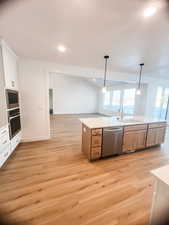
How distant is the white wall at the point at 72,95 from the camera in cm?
912

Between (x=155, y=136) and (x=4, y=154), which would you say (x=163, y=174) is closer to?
(x=4, y=154)

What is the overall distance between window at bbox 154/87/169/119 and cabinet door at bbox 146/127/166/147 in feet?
11.2

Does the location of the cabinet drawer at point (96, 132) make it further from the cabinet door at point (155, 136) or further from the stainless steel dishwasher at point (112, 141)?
the cabinet door at point (155, 136)

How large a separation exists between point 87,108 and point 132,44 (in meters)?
8.23

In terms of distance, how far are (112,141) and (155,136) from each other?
5.29 feet

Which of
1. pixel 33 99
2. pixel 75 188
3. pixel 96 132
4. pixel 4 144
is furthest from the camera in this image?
pixel 33 99

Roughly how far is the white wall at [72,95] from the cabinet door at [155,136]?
737 centimetres

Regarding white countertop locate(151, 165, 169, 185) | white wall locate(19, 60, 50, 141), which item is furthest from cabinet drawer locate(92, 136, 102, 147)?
white wall locate(19, 60, 50, 141)

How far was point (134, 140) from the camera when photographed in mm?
2971

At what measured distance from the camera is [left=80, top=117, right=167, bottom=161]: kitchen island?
8.29 ft

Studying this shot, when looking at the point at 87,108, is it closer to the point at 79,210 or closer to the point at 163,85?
the point at 163,85

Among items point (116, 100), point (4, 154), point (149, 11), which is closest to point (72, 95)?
point (116, 100)

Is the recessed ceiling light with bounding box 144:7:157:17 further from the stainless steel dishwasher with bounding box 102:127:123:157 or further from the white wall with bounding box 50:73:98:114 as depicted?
the white wall with bounding box 50:73:98:114

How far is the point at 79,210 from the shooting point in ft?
4.74
